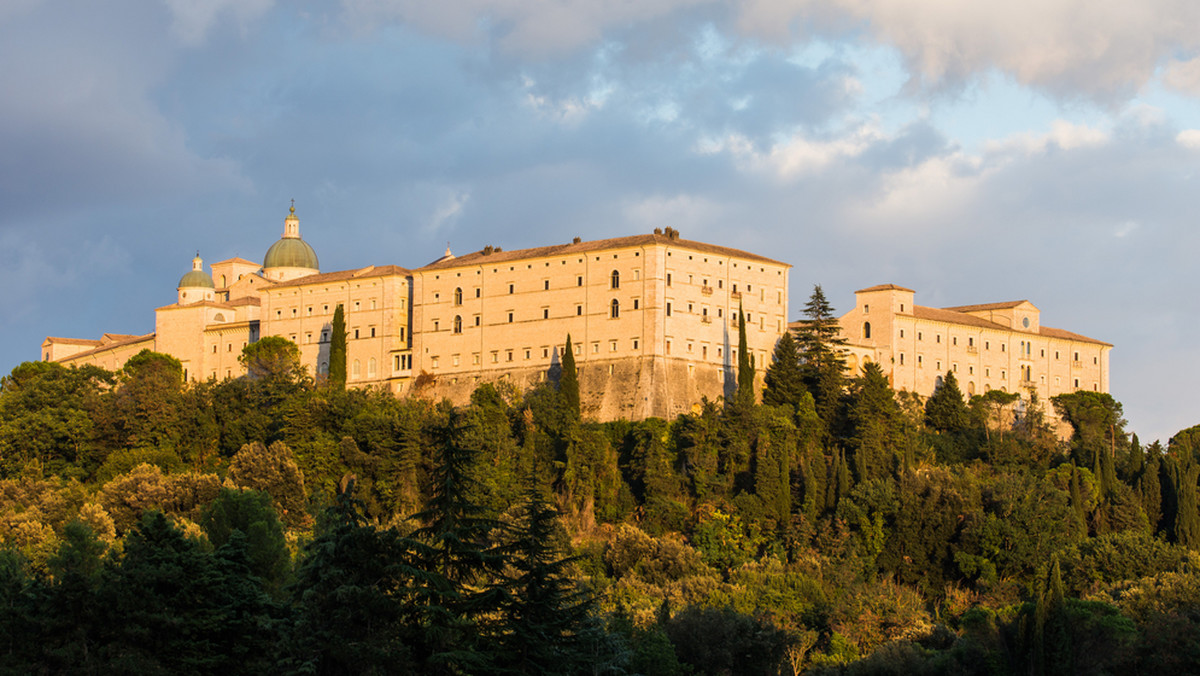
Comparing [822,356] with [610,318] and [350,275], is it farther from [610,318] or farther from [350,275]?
[350,275]

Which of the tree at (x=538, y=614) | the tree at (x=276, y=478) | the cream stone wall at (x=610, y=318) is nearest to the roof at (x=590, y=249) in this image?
the cream stone wall at (x=610, y=318)

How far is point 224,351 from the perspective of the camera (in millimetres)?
85562

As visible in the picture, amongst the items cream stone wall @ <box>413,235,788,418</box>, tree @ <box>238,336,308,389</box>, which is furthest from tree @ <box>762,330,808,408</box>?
tree @ <box>238,336,308,389</box>

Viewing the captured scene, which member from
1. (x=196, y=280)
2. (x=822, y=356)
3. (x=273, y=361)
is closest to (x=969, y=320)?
(x=822, y=356)

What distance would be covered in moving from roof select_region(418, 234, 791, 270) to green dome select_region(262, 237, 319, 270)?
19.0 metres

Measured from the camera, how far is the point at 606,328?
73250 millimetres

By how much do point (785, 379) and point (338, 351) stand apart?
22.5m

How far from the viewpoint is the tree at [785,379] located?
71375 mm

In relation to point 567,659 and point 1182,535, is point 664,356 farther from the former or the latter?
point 567,659

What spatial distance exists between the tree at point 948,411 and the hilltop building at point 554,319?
29.4ft

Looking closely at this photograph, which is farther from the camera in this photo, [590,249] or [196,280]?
[196,280]

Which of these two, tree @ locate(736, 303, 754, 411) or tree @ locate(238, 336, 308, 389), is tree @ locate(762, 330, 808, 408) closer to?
tree @ locate(736, 303, 754, 411)

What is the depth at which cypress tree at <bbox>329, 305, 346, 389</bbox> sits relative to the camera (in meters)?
76.1

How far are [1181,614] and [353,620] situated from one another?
32177 mm
